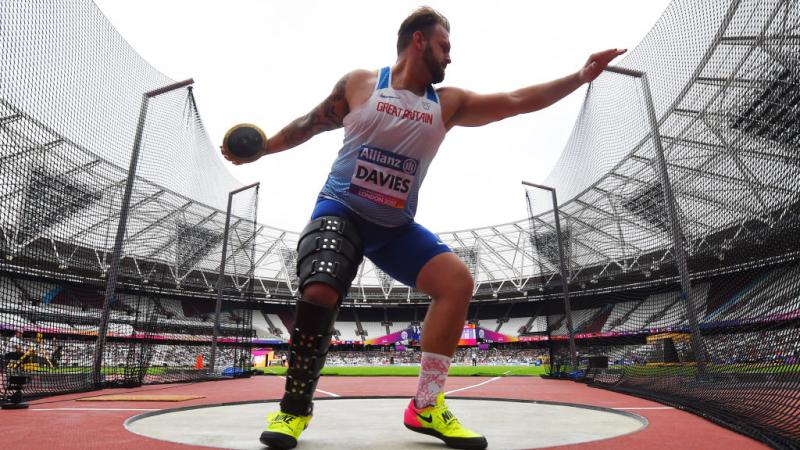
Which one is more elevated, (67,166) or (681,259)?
(67,166)

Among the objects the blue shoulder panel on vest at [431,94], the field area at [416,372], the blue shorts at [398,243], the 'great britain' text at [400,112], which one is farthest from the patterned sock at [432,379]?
the field area at [416,372]

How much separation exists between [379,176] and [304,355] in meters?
0.96

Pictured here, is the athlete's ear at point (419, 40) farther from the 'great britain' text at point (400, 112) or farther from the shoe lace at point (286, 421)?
the shoe lace at point (286, 421)

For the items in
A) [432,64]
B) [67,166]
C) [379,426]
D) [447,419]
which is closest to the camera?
[447,419]

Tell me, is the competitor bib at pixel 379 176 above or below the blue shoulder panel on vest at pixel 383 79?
below

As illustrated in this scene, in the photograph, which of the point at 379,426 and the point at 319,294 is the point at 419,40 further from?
the point at 379,426

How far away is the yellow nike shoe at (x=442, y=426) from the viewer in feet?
7.25

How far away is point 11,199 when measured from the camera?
616 centimetres

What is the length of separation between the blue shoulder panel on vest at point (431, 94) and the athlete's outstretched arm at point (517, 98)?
6 cm

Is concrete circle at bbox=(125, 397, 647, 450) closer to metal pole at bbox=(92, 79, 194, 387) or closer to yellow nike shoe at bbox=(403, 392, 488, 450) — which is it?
yellow nike shoe at bbox=(403, 392, 488, 450)

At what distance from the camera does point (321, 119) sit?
2.72 metres

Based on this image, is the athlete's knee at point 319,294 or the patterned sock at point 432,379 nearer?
the athlete's knee at point 319,294

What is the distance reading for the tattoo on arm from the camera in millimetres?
2645

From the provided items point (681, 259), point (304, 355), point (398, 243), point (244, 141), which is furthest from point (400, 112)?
point (681, 259)
